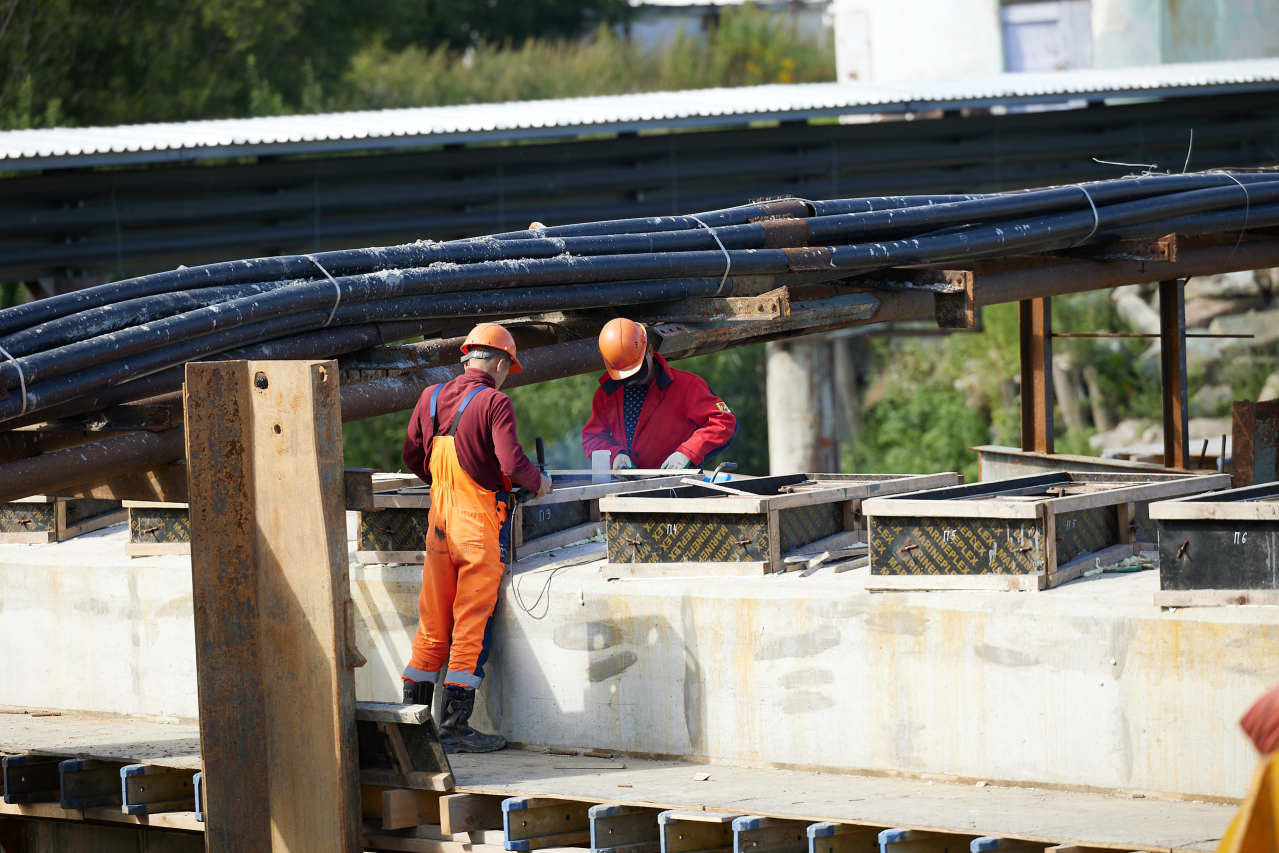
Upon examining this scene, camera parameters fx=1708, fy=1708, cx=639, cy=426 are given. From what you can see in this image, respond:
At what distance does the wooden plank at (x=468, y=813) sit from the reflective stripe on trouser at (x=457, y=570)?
62cm

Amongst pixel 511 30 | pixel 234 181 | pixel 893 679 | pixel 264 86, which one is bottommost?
pixel 893 679

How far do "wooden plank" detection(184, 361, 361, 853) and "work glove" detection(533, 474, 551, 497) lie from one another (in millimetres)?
897

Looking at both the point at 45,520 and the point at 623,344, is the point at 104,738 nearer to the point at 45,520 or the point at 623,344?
the point at 45,520

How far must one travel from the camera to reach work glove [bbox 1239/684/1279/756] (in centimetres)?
377

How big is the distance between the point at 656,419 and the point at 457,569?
1946 mm

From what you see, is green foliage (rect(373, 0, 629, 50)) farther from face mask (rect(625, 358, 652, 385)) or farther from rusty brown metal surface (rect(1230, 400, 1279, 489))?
face mask (rect(625, 358, 652, 385))

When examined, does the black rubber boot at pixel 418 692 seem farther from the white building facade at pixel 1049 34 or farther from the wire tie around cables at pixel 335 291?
the white building facade at pixel 1049 34

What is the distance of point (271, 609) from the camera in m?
6.65

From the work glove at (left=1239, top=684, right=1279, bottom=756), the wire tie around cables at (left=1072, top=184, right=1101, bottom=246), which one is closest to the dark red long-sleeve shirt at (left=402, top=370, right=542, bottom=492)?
the work glove at (left=1239, top=684, right=1279, bottom=756)

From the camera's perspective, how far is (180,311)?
6844 mm

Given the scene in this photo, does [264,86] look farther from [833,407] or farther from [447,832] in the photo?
[447,832]

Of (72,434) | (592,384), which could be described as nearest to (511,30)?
(592,384)

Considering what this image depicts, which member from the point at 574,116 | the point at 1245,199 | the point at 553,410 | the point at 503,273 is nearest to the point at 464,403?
the point at 503,273

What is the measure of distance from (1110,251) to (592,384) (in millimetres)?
20619
